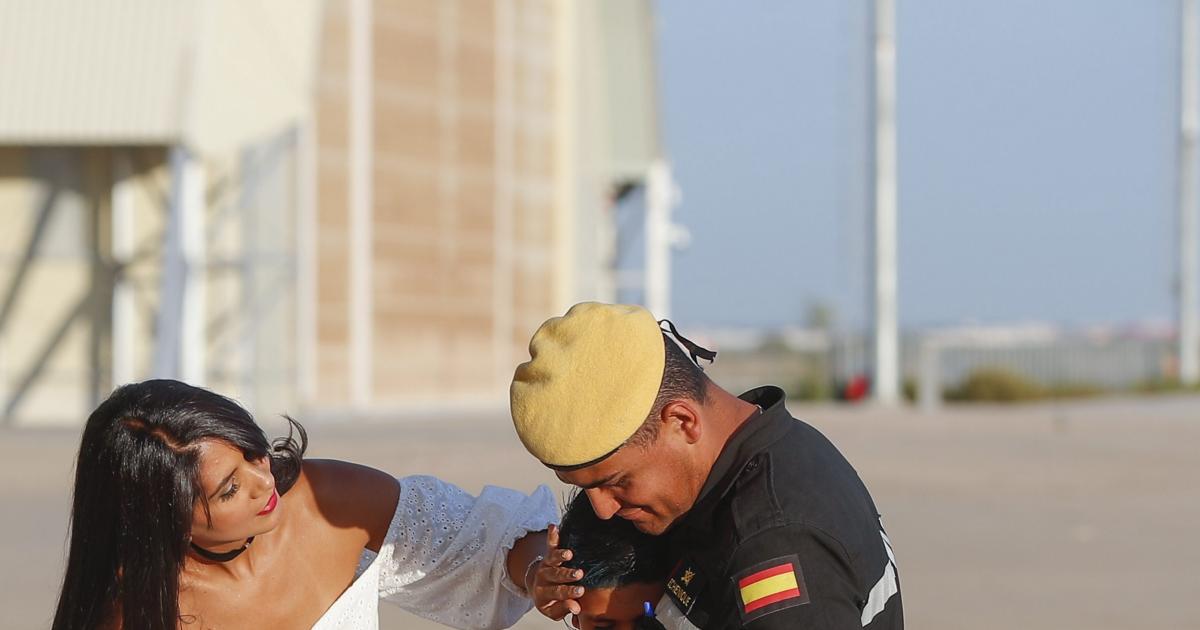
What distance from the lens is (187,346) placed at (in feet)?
52.0

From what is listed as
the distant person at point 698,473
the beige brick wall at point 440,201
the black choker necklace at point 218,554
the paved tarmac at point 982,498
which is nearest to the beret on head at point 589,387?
the distant person at point 698,473

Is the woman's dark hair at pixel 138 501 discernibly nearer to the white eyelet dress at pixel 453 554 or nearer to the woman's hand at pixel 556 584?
the white eyelet dress at pixel 453 554

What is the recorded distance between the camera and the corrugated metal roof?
51.0ft

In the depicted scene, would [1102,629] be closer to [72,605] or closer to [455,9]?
[72,605]

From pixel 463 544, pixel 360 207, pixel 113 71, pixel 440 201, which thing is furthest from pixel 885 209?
pixel 463 544

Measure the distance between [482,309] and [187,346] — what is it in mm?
7329

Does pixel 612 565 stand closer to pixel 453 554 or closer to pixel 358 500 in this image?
pixel 453 554

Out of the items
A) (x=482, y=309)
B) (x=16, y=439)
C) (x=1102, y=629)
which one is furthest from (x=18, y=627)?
(x=482, y=309)

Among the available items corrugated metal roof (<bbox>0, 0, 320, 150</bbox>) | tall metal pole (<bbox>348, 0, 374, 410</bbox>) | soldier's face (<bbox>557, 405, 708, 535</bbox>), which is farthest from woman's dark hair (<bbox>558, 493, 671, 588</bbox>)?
tall metal pole (<bbox>348, 0, 374, 410</bbox>)

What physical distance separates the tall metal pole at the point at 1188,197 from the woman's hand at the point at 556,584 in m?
25.6

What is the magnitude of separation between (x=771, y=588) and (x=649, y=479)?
0.29 metres

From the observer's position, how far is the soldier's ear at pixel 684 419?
88.9 inches

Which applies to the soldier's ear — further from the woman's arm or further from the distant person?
the woman's arm

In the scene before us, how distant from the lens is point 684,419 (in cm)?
227
